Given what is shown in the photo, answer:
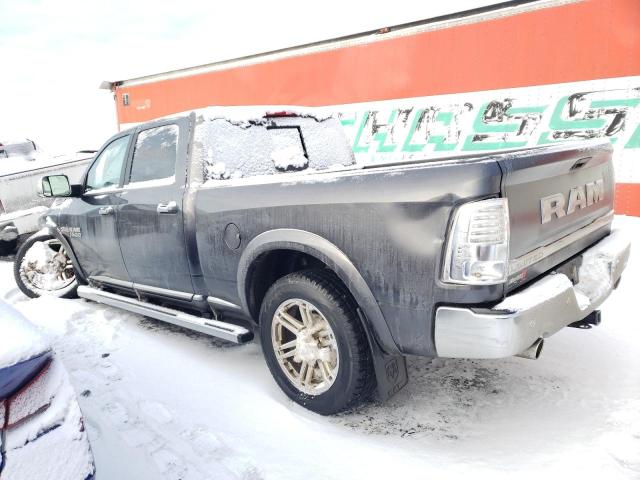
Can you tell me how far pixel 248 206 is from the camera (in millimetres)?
2740

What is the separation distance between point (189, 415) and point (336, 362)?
93 centimetres

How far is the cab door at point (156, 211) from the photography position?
325cm

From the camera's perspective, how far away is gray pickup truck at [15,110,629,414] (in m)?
1.92

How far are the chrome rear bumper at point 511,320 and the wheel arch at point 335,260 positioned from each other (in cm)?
30

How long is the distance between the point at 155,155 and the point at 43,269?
2554mm

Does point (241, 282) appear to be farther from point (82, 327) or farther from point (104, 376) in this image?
point (82, 327)

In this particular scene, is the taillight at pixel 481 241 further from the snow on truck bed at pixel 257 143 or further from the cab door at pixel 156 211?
the cab door at pixel 156 211

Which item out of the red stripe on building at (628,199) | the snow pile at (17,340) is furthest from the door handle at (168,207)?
the red stripe on building at (628,199)

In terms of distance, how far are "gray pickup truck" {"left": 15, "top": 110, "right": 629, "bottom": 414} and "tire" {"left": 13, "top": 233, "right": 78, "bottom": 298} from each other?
1.40 m

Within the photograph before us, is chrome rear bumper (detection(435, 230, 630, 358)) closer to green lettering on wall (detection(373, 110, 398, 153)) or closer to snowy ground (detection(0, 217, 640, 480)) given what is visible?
snowy ground (detection(0, 217, 640, 480))

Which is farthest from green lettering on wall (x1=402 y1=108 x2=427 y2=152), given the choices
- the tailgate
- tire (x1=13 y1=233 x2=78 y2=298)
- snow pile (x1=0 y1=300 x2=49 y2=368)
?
snow pile (x1=0 y1=300 x2=49 y2=368)

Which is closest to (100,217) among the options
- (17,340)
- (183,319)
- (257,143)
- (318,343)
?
(183,319)

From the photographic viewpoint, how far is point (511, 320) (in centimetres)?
185

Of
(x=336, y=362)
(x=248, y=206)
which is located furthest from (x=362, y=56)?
(x=336, y=362)
